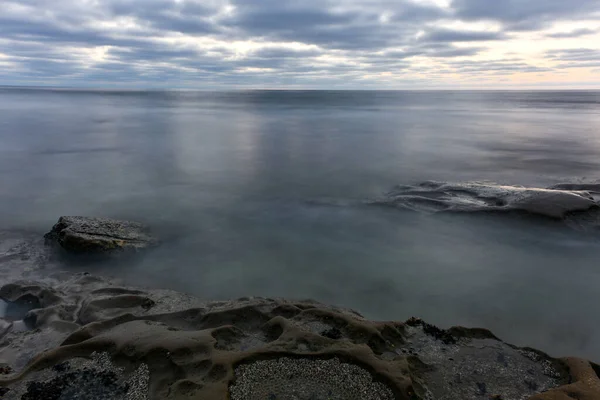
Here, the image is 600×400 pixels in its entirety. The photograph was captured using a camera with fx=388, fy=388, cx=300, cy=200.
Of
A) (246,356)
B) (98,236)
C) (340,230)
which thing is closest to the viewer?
(246,356)

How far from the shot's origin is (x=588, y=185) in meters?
14.6

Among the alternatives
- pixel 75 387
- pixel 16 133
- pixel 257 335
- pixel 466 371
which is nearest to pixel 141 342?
pixel 75 387

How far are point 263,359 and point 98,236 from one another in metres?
6.30

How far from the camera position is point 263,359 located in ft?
16.8

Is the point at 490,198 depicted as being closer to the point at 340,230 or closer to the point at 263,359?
the point at 340,230

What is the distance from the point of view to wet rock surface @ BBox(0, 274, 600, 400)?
184 inches

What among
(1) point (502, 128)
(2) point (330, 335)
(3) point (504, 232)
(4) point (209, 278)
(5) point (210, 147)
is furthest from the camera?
(1) point (502, 128)

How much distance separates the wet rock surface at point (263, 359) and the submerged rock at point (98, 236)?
2.58 meters

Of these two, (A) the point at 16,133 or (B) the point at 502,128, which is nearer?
(A) the point at 16,133

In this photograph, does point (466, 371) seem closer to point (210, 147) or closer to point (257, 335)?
point (257, 335)

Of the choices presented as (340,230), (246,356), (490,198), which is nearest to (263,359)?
(246,356)

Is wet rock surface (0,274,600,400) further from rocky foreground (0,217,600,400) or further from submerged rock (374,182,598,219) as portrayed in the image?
submerged rock (374,182,598,219)

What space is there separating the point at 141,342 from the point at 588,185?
16.2 meters

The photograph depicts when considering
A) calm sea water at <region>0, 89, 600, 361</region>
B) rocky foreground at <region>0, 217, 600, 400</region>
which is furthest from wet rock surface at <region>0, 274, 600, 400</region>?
calm sea water at <region>0, 89, 600, 361</region>
